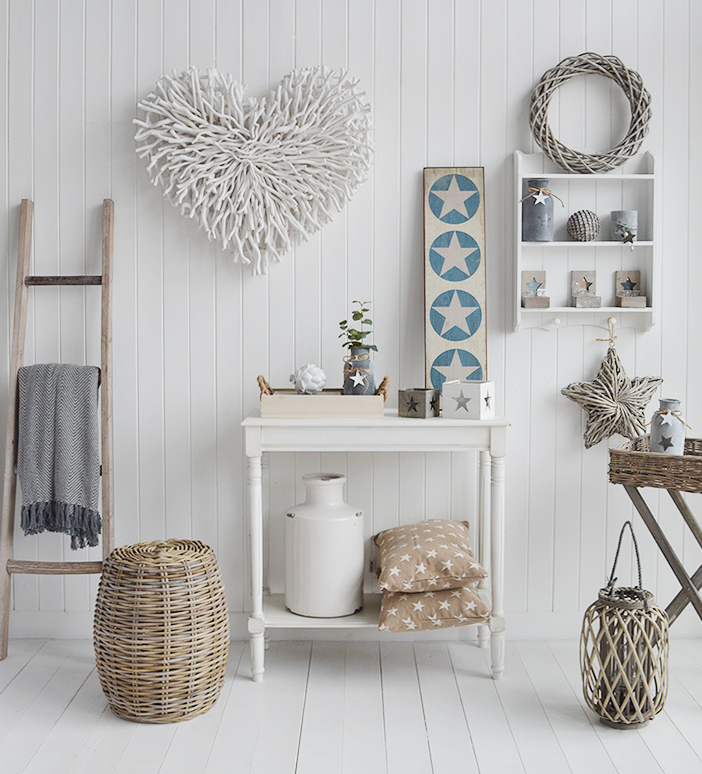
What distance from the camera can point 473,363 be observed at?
2584 mm

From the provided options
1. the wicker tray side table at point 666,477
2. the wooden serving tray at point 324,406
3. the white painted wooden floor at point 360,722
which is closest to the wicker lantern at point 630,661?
the white painted wooden floor at point 360,722

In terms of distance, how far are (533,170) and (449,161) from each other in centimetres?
29

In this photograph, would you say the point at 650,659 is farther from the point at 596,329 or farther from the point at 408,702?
the point at 596,329

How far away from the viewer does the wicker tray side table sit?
212cm

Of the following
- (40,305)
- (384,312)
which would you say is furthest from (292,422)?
(40,305)

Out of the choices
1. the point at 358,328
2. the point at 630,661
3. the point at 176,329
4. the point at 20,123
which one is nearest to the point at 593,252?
the point at 358,328

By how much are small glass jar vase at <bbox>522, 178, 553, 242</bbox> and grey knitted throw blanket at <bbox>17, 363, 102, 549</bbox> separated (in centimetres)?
153

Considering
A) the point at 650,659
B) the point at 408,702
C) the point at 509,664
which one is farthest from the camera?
the point at 509,664

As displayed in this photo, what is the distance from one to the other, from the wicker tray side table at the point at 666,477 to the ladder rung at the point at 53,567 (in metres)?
1.69

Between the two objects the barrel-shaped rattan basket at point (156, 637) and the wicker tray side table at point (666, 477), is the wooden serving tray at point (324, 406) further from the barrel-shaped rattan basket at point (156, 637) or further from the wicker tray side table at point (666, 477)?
the wicker tray side table at point (666, 477)

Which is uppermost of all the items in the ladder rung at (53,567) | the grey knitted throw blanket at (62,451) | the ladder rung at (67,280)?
the ladder rung at (67,280)

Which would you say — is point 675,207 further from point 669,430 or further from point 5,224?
point 5,224

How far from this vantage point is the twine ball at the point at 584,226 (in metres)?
2.54

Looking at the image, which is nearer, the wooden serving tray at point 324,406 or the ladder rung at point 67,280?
the wooden serving tray at point 324,406
